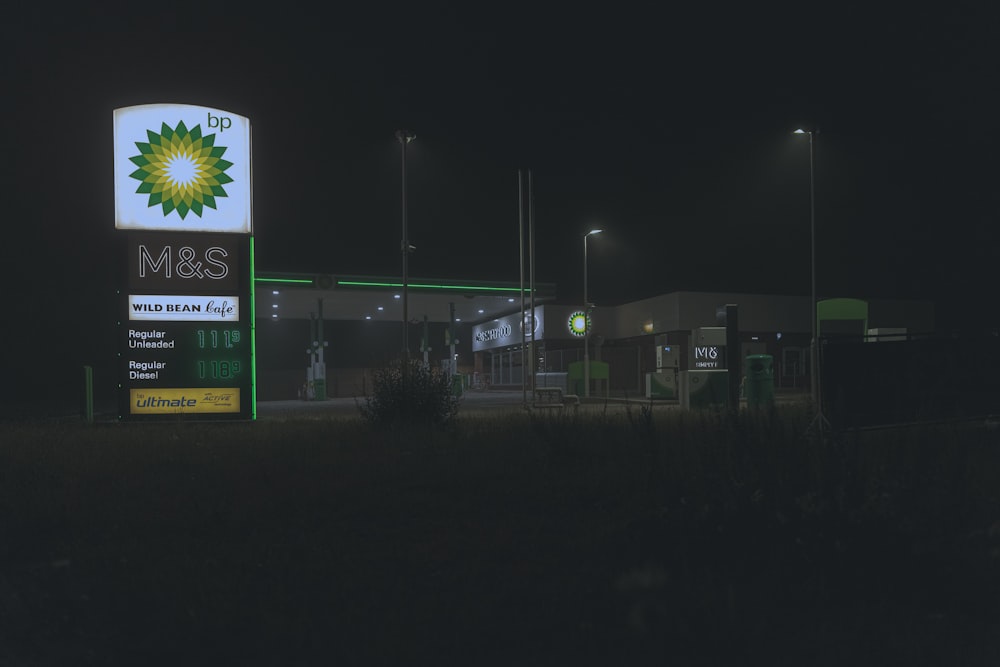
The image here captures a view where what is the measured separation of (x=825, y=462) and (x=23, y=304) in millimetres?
61934

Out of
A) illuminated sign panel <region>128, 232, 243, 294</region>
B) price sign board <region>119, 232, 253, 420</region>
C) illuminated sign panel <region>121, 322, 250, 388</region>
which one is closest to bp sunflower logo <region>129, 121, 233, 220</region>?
illuminated sign panel <region>128, 232, 243, 294</region>

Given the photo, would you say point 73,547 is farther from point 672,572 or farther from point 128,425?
point 128,425

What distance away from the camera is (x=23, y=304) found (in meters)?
52.2

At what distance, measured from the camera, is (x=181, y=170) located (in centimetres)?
1636

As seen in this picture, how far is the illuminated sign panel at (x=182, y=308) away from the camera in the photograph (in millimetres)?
15656

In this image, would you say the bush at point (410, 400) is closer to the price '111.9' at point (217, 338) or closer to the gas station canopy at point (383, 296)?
the price '111.9' at point (217, 338)

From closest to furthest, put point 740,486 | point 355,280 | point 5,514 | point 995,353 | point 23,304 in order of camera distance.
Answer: point 740,486 < point 5,514 < point 995,353 < point 355,280 < point 23,304

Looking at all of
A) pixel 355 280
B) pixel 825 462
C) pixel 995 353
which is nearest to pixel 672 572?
pixel 825 462

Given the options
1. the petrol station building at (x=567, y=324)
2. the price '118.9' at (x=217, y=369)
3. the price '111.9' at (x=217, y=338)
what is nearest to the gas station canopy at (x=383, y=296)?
the petrol station building at (x=567, y=324)

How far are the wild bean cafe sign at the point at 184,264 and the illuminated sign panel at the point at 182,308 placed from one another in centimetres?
2

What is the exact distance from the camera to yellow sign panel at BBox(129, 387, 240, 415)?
15625mm

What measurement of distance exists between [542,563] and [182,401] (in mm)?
13669

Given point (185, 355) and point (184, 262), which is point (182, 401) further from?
point (184, 262)

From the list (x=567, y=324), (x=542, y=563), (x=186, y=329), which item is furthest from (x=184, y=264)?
(x=567, y=324)
